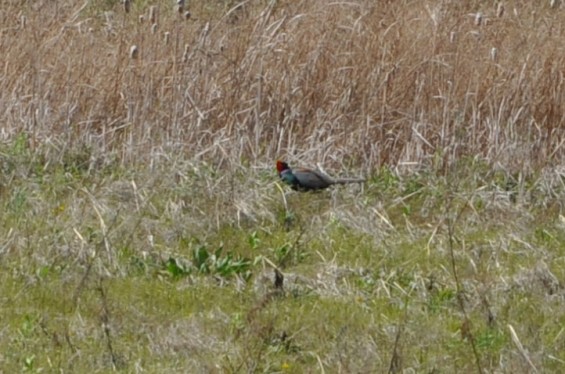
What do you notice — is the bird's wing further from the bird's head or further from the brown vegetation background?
the brown vegetation background

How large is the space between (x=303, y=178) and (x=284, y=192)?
14 cm

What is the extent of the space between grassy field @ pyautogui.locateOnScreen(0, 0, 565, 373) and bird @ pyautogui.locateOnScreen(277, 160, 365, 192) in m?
0.07

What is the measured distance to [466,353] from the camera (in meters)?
4.96

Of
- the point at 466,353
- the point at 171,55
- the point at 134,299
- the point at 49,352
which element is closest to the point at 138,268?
the point at 134,299

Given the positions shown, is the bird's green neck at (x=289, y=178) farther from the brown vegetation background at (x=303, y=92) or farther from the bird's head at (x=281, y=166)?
the brown vegetation background at (x=303, y=92)

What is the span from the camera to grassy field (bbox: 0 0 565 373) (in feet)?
16.6

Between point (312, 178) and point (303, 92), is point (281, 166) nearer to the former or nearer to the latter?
point (312, 178)

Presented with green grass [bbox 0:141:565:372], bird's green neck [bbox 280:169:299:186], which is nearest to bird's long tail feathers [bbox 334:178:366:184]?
green grass [bbox 0:141:565:372]

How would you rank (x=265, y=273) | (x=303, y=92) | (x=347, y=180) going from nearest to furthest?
1. (x=265, y=273)
2. (x=347, y=180)
3. (x=303, y=92)

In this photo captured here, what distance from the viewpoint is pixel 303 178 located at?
693cm

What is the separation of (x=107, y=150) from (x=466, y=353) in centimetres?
332

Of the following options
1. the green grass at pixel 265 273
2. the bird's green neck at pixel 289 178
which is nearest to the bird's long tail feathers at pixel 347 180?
the green grass at pixel 265 273

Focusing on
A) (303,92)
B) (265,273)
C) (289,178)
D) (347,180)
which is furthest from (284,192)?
(265,273)

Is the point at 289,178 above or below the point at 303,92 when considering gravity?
below
